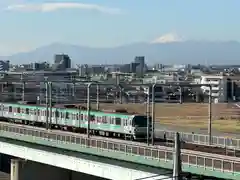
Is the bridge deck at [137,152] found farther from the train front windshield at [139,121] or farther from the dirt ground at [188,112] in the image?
the dirt ground at [188,112]

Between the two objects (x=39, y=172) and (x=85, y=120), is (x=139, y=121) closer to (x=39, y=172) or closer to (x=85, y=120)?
(x=85, y=120)

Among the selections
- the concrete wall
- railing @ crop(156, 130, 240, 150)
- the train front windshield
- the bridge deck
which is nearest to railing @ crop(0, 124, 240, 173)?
the bridge deck

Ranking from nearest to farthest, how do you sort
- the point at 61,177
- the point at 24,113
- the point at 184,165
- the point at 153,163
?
the point at 184,165 < the point at 153,163 < the point at 61,177 < the point at 24,113

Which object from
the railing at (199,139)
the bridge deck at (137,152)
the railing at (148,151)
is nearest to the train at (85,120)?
the railing at (199,139)

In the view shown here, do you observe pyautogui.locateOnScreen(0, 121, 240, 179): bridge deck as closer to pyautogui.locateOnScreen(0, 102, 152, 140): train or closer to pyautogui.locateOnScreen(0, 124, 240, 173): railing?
pyautogui.locateOnScreen(0, 124, 240, 173): railing

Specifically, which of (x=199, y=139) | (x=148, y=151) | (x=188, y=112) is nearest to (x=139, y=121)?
(x=199, y=139)

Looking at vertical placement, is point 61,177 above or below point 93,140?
below

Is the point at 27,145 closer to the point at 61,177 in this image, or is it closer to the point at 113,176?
the point at 61,177

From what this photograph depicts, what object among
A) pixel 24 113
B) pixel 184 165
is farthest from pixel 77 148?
pixel 24 113
